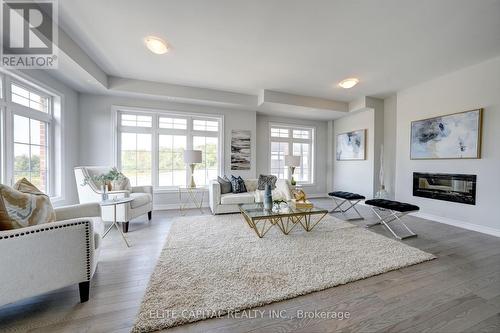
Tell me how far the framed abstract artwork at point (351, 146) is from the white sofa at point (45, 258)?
5.65 m

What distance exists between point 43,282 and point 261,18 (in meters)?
3.13

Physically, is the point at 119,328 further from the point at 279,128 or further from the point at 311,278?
the point at 279,128

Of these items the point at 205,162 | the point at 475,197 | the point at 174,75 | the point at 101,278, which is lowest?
the point at 101,278

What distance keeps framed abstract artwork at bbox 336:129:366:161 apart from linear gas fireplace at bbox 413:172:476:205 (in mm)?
1347

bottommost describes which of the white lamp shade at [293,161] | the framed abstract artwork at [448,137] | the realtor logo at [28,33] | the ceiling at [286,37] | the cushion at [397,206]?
the cushion at [397,206]

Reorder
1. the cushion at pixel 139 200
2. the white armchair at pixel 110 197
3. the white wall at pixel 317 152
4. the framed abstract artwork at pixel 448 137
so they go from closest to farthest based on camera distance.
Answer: the white armchair at pixel 110 197, the cushion at pixel 139 200, the framed abstract artwork at pixel 448 137, the white wall at pixel 317 152

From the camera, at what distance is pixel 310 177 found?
6.22 meters

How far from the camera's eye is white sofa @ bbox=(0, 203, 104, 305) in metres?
1.24

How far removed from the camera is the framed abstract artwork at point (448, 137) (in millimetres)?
3133

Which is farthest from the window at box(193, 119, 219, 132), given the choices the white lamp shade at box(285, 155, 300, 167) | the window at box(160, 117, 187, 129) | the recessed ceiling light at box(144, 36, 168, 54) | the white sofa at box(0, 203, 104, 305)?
the white sofa at box(0, 203, 104, 305)

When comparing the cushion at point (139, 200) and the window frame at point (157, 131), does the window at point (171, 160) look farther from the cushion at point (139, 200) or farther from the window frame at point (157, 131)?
the cushion at point (139, 200)

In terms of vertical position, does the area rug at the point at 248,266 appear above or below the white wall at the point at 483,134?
below

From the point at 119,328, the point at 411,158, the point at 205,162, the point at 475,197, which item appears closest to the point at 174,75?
the point at 205,162

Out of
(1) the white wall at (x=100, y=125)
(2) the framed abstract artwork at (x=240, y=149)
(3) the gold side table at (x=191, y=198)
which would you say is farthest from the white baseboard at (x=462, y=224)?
(1) the white wall at (x=100, y=125)
